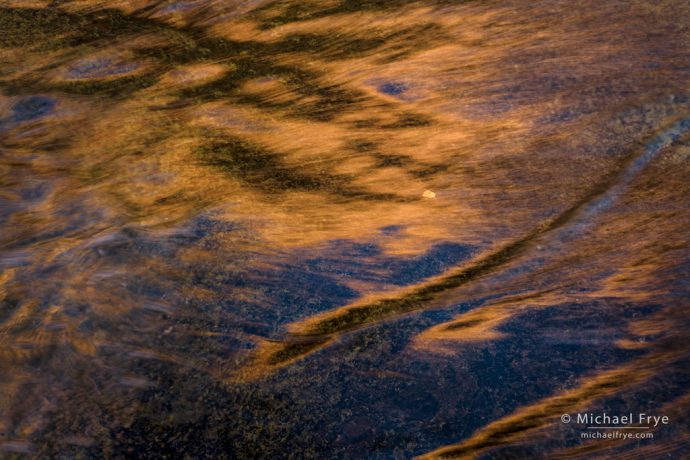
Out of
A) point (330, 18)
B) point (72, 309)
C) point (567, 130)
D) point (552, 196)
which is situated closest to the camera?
point (72, 309)

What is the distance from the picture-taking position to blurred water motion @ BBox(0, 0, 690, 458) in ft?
3.53

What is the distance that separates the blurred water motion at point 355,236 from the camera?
1.08 meters

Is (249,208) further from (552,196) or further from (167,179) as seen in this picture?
(552,196)

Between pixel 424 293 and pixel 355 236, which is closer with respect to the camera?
pixel 424 293

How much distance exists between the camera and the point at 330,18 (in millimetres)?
2104

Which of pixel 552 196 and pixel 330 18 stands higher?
pixel 330 18

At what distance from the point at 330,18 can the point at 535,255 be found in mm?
1098

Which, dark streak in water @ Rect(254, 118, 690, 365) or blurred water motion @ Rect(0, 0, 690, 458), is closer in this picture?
blurred water motion @ Rect(0, 0, 690, 458)

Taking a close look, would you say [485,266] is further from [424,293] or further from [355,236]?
[355,236]

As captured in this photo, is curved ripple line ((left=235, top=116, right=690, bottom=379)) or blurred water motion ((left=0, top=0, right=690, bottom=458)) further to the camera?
curved ripple line ((left=235, top=116, right=690, bottom=379))

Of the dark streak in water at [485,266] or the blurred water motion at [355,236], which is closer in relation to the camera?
the blurred water motion at [355,236]

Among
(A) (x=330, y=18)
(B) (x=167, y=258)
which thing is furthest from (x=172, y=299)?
(A) (x=330, y=18)

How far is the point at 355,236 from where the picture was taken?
1.39 metres

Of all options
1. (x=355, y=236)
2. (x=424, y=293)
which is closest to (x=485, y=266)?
(x=424, y=293)
